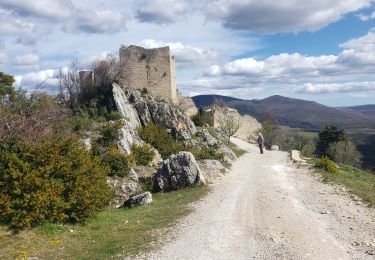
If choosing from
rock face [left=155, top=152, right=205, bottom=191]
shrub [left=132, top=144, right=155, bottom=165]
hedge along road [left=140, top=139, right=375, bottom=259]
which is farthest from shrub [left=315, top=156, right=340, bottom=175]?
shrub [left=132, top=144, right=155, bottom=165]

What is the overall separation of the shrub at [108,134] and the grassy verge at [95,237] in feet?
28.4

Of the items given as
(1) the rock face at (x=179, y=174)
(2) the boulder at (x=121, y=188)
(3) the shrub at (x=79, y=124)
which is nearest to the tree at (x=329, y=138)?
(3) the shrub at (x=79, y=124)

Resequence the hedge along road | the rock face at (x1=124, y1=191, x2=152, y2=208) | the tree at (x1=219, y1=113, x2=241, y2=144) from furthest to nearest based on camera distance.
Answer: the tree at (x1=219, y1=113, x2=241, y2=144) → the rock face at (x1=124, y1=191, x2=152, y2=208) → the hedge along road

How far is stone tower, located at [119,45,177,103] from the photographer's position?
115ft

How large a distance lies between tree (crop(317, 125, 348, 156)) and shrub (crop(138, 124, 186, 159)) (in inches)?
1414

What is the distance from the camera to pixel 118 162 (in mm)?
19219

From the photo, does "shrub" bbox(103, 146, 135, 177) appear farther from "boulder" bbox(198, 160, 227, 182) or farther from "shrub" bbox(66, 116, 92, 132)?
"shrub" bbox(66, 116, 92, 132)

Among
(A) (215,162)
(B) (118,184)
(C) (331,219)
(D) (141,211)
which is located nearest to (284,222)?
(C) (331,219)

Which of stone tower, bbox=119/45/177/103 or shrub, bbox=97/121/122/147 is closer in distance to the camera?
shrub, bbox=97/121/122/147

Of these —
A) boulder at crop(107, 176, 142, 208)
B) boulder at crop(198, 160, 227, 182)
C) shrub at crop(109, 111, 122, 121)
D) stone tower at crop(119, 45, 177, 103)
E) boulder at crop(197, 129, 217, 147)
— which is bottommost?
boulder at crop(107, 176, 142, 208)

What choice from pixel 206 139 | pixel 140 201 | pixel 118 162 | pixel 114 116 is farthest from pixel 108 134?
pixel 206 139

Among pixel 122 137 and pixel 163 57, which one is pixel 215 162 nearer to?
pixel 122 137

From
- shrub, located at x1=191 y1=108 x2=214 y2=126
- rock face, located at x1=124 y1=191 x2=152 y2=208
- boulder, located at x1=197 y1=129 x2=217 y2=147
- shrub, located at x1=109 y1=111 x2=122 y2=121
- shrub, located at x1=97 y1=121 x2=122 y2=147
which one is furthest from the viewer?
shrub, located at x1=191 y1=108 x2=214 y2=126

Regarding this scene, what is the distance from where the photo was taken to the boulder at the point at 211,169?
754 inches
